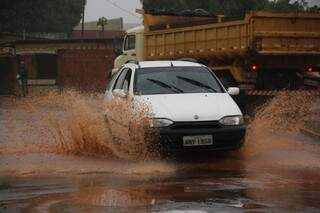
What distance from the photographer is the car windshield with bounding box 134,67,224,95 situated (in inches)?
434

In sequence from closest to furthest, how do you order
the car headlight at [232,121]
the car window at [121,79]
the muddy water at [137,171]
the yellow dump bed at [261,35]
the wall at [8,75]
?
the muddy water at [137,171]
the car headlight at [232,121]
the car window at [121,79]
the yellow dump bed at [261,35]
the wall at [8,75]

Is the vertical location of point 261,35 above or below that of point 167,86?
above

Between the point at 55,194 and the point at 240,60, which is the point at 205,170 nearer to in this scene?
the point at 55,194

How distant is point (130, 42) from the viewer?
79.8 ft

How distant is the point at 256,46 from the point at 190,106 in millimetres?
8337

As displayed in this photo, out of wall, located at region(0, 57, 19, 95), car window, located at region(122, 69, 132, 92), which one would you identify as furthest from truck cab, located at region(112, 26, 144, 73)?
wall, located at region(0, 57, 19, 95)

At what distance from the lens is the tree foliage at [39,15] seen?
160ft

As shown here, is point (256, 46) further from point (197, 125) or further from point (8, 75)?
point (8, 75)

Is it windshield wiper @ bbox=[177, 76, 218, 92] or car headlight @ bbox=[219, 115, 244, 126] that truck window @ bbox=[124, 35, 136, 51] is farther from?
car headlight @ bbox=[219, 115, 244, 126]

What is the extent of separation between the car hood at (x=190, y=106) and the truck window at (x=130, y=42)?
13.4 meters

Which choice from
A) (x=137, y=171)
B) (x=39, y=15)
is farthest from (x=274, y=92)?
(x=39, y=15)

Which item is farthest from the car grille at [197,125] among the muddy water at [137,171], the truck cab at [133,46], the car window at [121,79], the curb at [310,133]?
the truck cab at [133,46]

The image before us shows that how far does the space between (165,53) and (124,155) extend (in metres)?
12.4

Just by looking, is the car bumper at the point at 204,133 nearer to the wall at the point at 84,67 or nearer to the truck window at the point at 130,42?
the truck window at the point at 130,42
